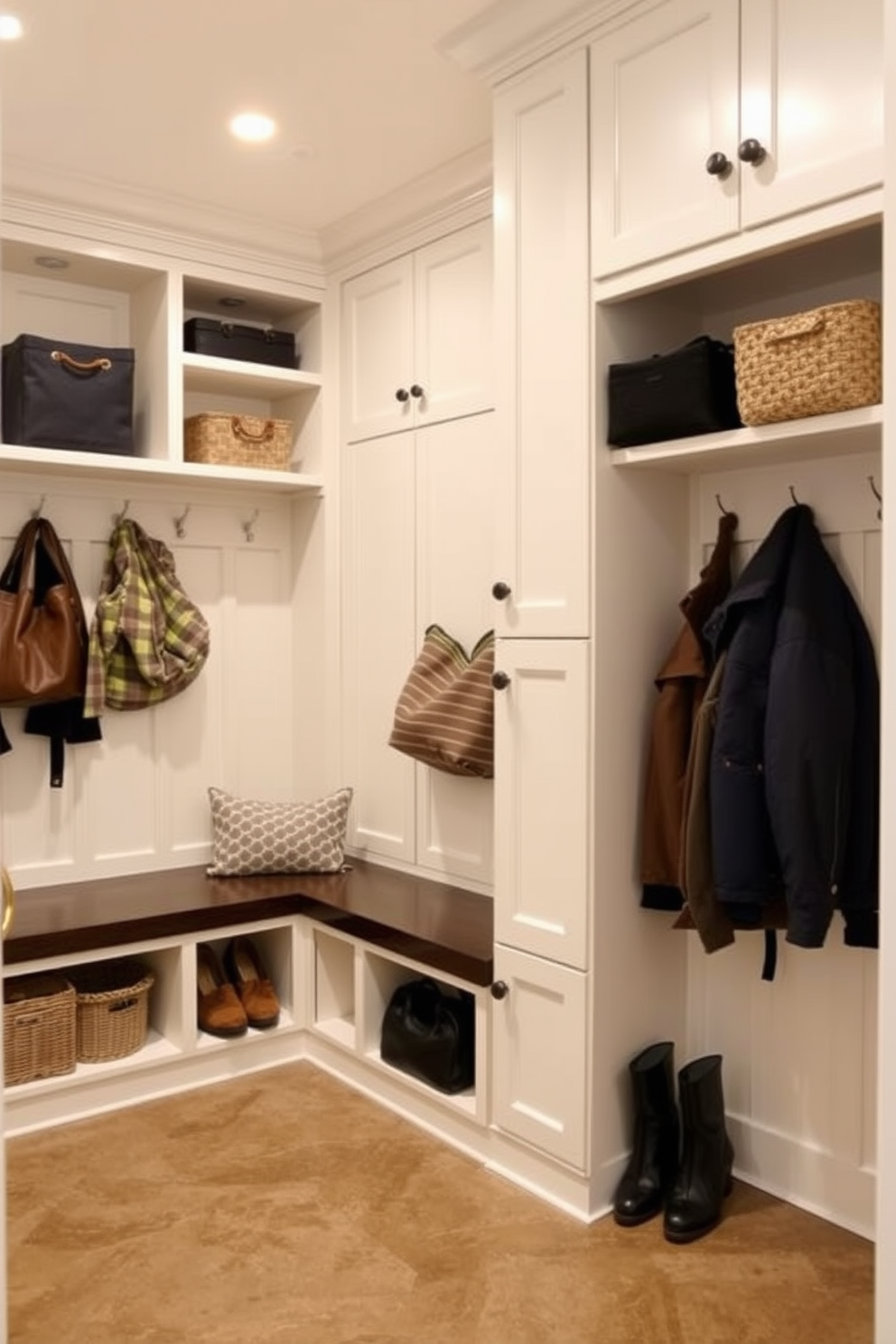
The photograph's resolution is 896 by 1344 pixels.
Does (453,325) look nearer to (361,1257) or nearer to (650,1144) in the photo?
(650,1144)

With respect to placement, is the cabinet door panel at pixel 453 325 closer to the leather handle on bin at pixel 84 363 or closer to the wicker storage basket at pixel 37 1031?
the leather handle on bin at pixel 84 363

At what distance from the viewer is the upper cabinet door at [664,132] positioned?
2072 mm

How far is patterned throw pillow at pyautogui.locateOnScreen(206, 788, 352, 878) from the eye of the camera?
11.5ft

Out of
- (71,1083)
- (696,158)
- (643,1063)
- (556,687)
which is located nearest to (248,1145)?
(71,1083)

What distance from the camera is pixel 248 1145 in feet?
9.22

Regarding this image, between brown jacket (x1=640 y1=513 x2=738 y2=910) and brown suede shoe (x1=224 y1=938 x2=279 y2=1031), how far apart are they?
4.57ft

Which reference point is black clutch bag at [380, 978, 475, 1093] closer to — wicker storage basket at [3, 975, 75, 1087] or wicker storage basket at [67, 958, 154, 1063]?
wicker storage basket at [67, 958, 154, 1063]

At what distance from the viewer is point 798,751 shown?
2121 mm

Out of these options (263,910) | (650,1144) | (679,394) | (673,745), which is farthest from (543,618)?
(263,910)

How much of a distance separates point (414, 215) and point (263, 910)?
6.98 ft

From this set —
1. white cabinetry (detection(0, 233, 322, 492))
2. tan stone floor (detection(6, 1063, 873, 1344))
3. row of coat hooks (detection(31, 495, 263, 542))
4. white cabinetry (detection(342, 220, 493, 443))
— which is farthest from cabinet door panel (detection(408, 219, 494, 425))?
tan stone floor (detection(6, 1063, 873, 1344))

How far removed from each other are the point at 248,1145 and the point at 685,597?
177 centimetres

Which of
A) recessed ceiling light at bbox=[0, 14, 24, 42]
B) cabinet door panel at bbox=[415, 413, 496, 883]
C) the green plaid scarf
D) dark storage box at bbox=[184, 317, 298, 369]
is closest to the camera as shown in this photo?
recessed ceiling light at bbox=[0, 14, 24, 42]

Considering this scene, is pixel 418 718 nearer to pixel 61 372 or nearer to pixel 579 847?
pixel 579 847
